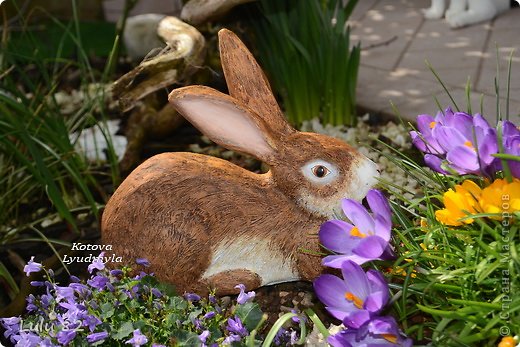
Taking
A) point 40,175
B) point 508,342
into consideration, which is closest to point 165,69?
point 40,175

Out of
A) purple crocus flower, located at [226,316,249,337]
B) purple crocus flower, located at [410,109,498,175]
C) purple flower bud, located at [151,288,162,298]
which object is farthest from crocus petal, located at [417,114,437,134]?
purple flower bud, located at [151,288,162,298]

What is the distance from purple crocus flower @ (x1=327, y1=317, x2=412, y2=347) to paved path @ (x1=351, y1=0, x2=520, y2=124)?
2.08 metres

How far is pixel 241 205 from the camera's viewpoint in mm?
2125

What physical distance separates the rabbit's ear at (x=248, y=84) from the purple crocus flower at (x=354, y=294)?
0.65 metres

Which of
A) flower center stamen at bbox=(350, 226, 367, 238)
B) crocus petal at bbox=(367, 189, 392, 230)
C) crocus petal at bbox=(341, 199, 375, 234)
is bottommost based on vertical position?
flower center stamen at bbox=(350, 226, 367, 238)

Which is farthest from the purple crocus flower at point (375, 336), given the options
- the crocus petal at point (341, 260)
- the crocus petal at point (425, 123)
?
the crocus petal at point (425, 123)

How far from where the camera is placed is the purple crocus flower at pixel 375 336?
5.05 ft

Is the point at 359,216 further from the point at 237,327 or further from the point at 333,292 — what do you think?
the point at 237,327

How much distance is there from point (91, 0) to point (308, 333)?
5.63 meters

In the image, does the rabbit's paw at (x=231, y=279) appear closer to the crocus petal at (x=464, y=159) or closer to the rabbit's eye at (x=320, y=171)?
the rabbit's eye at (x=320, y=171)

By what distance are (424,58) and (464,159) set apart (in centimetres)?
311

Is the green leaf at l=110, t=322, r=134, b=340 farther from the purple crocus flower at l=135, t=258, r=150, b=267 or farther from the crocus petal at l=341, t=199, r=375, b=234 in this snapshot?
the crocus petal at l=341, t=199, r=375, b=234

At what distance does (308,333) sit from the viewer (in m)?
2.12

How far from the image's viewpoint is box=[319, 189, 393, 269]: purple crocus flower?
5.35 feet
